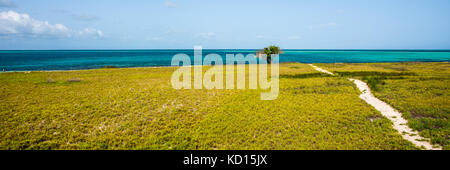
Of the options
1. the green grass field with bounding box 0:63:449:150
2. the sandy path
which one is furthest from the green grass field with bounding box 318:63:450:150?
the sandy path

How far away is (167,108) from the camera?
1858 centimetres

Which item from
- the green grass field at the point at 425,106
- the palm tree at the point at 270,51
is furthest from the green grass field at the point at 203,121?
the palm tree at the point at 270,51

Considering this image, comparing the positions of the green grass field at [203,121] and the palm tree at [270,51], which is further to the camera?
the palm tree at [270,51]

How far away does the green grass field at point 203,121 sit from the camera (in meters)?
12.0

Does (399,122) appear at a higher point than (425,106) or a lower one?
lower

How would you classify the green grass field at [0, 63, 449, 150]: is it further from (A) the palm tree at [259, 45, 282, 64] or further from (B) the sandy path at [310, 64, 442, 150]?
(A) the palm tree at [259, 45, 282, 64]

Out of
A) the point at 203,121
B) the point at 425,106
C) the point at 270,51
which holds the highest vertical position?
the point at 270,51

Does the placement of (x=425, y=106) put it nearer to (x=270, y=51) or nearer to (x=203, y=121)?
(x=203, y=121)

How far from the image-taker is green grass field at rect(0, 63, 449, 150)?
11969mm

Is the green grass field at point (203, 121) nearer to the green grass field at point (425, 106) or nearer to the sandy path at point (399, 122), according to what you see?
the green grass field at point (425, 106)

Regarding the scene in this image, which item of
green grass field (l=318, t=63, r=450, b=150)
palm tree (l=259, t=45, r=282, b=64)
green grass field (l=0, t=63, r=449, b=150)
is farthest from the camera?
palm tree (l=259, t=45, r=282, b=64)

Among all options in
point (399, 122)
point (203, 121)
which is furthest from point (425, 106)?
point (203, 121)

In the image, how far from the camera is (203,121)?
1557 cm
